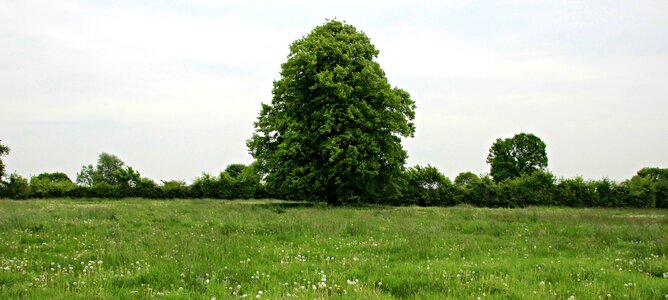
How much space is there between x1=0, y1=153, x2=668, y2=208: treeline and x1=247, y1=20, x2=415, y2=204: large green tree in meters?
11.9

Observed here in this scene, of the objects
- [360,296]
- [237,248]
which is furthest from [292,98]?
[360,296]

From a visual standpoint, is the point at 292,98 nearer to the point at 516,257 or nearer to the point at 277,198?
the point at 277,198

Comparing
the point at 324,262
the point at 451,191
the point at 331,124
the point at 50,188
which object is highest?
the point at 331,124

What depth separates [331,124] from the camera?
107 feet

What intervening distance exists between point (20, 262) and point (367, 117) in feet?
88.7

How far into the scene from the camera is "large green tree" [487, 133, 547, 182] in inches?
3268

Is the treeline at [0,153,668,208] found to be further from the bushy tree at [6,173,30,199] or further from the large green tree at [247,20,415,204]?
the large green tree at [247,20,415,204]

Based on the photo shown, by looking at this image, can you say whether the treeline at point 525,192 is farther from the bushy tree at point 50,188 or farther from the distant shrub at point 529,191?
the bushy tree at point 50,188

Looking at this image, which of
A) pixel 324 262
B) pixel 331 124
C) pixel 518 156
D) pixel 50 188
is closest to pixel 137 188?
pixel 50 188

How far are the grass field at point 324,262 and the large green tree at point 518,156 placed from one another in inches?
2716

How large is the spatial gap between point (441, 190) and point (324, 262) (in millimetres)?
40021

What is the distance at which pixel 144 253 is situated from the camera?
34.6 feet

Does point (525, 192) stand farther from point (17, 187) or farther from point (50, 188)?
point (17, 187)

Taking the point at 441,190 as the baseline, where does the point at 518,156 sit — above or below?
above
